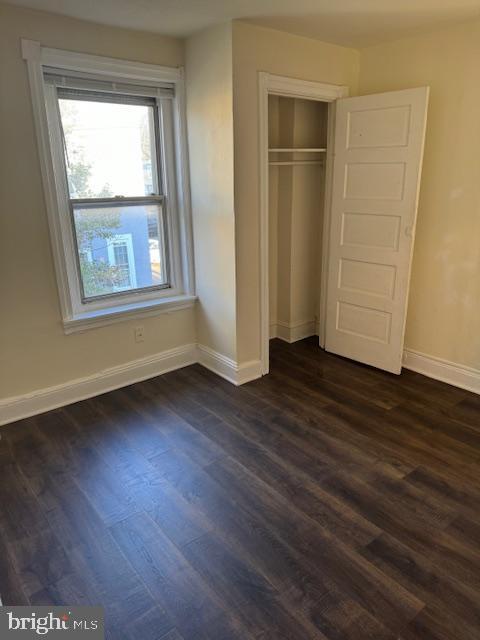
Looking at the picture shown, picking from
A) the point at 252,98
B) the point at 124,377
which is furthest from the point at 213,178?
the point at 124,377

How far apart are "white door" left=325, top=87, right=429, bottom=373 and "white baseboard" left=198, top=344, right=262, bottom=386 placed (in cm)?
84

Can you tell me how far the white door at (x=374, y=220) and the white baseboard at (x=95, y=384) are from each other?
4.44 ft

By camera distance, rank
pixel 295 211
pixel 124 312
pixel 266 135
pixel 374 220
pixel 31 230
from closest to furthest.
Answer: pixel 31 230, pixel 266 135, pixel 124 312, pixel 374 220, pixel 295 211

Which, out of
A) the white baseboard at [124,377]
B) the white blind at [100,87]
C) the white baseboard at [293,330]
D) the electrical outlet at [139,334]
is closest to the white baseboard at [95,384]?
the white baseboard at [124,377]

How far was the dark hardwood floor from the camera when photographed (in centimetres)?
162

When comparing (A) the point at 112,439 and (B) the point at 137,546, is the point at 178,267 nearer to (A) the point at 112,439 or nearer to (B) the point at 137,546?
(A) the point at 112,439

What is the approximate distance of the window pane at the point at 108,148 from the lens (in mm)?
2844

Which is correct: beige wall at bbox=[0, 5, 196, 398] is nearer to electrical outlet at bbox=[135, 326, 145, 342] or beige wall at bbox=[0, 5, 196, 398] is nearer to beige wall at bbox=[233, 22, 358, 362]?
electrical outlet at bbox=[135, 326, 145, 342]

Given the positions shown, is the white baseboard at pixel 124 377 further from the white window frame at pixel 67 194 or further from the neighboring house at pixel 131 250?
the neighboring house at pixel 131 250

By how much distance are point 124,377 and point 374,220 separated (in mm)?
2221

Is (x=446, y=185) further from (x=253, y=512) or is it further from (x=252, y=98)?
(x=253, y=512)

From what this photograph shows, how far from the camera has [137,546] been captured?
1.90m

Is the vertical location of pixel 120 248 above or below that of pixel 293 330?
above

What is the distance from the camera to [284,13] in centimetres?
253
